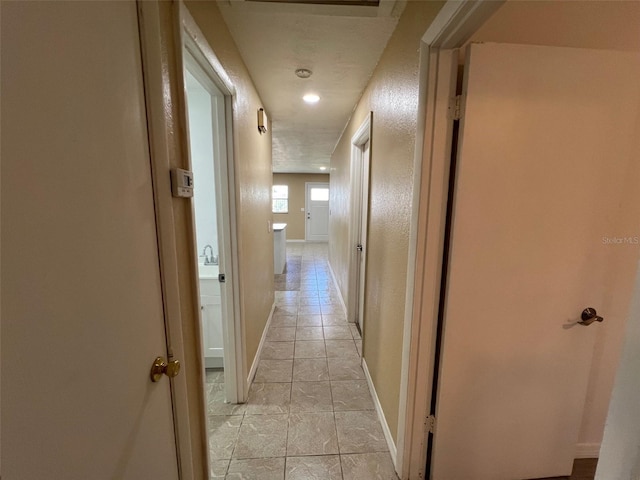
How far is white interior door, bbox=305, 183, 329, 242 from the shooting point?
8641 millimetres

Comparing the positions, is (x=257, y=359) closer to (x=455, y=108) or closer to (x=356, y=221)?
(x=356, y=221)

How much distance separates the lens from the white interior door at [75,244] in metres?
0.42

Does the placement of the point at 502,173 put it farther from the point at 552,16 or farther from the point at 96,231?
the point at 96,231

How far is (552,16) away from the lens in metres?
1.09

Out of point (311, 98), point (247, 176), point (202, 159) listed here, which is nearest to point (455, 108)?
point (247, 176)

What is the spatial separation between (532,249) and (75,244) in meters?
1.52

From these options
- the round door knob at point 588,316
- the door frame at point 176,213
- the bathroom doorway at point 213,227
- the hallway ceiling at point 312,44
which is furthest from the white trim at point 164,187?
the round door knob at point 588,316

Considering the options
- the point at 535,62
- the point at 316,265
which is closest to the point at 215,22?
the point at 535,62

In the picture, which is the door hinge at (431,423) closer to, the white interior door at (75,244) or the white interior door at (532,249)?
the white interior door at (532,249)

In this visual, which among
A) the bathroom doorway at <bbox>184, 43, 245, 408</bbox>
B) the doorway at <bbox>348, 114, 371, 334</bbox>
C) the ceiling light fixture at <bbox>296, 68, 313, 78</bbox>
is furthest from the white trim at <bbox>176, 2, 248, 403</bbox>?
the doorway at <bbox>348, 114, 371, 334</bbox>

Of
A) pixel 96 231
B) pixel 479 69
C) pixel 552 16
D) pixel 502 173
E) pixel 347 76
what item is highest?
pixel 347 76

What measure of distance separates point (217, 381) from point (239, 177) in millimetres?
1594

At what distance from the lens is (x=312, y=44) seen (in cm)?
162

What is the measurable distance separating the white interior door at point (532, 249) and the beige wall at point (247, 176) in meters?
1.16
